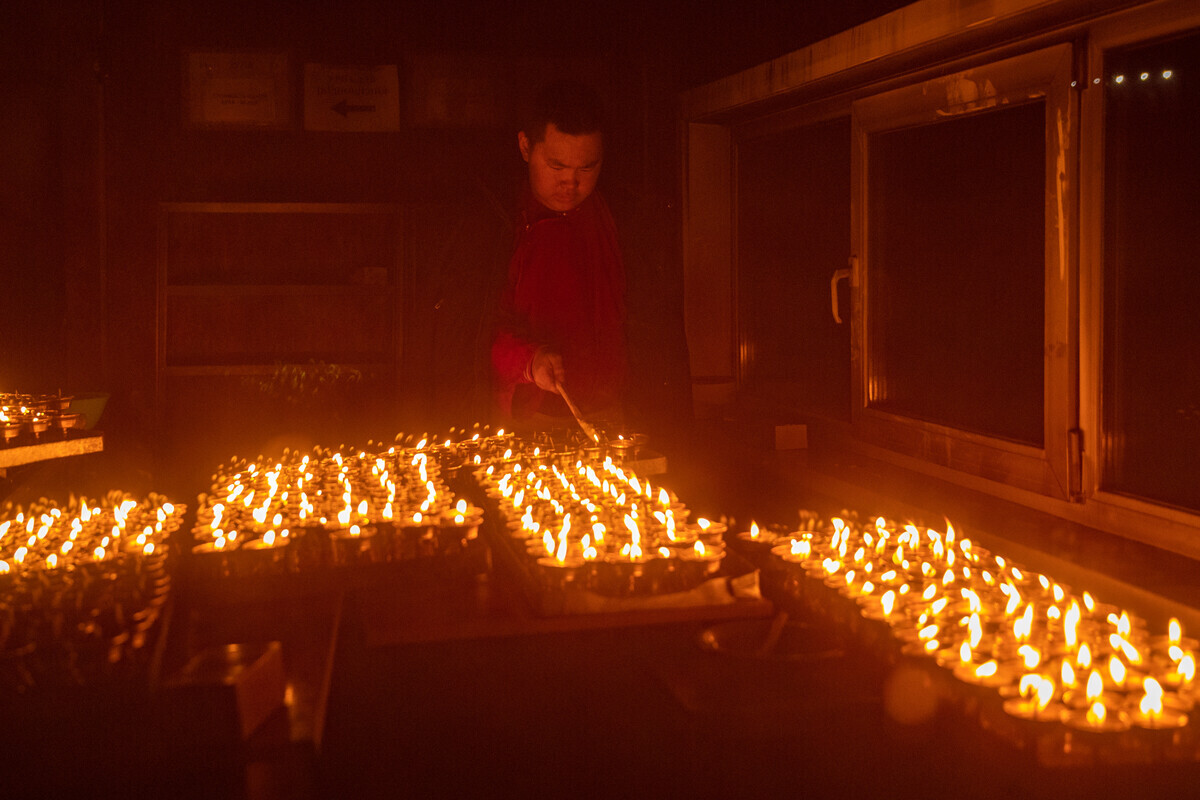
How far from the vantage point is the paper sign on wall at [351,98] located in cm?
368

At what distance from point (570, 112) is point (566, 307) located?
23.4 inches

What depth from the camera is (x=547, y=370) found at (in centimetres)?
302

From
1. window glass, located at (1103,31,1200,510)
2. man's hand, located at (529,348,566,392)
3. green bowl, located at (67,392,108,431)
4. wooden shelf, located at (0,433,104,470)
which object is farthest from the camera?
man's hand, located at (529,348,566,392)

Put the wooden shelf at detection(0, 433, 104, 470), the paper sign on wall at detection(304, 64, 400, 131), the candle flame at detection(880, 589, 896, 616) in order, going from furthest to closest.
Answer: the paper sign on wall at detection(304, 64, 400, 131), the wooden shelf at detection(0, 433, 104, 470), the candle flame at detection(880, 589, 896, 616)

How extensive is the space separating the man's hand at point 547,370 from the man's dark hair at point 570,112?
647mm

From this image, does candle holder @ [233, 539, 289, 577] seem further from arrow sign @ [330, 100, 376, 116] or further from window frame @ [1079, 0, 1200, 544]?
arrow sign @ [330, 100, 376, 116]

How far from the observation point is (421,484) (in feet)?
7.66

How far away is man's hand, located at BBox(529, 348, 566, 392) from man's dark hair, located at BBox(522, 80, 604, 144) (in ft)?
2.12

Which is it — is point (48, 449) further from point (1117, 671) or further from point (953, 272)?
point (953, 272)

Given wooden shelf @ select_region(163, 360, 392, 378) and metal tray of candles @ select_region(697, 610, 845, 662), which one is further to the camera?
wooden shelf @ select_region(163, 360, 392, 378)

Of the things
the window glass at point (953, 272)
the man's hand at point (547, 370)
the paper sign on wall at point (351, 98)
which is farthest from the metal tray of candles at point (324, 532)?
the paper sign on wall at point (351, 98)

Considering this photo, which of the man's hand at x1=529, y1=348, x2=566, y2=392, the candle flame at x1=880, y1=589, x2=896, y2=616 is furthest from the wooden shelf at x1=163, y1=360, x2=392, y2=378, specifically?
the candle flame at x1=880, y1=589, x2=896, y2=616

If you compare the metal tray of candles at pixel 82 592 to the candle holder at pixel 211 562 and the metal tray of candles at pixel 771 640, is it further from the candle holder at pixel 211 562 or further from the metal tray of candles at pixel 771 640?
the metal tray of candles at pixel 771 640

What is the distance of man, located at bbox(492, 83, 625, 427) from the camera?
3150mm
